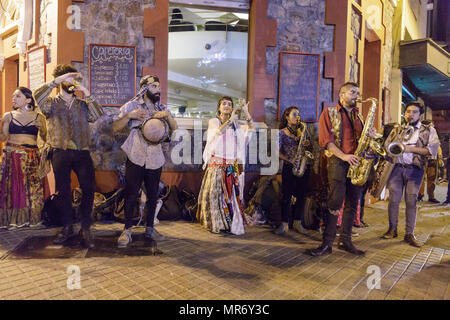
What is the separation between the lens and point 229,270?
333 centimetres

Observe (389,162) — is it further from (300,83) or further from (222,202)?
(222,202)

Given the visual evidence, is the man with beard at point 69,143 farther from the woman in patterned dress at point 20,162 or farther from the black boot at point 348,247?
the black boot at point 348,247

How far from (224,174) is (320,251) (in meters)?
1.83

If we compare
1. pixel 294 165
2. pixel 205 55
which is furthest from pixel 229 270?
pixel 205 55

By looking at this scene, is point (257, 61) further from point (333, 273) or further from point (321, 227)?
point (333, 273)

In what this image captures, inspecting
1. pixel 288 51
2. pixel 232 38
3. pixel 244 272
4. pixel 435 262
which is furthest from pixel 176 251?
pixel 232 38

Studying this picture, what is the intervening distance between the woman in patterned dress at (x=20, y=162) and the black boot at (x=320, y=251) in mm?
4167

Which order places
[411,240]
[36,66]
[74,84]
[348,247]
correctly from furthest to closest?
[36,66] → [411,240] → [348,247] → [74,84]

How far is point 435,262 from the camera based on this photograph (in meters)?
3.86

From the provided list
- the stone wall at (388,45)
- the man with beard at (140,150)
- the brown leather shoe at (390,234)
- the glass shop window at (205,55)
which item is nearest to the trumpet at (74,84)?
the man with beard at (140,150)

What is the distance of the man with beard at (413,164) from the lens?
4605 millimetres

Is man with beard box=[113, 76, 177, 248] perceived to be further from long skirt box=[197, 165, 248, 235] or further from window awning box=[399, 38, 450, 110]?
window awning box=[399, 38, 450, 110]

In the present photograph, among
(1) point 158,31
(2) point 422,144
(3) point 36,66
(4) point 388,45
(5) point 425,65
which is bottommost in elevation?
(2) point 422,144

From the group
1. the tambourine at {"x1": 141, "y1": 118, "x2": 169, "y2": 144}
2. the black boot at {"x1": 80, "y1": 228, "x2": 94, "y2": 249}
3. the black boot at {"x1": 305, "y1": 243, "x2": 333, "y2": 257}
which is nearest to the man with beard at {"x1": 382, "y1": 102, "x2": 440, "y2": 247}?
the black boot at {"x1": 305, "y1": 243, "x2": 333, "y2": 257}
